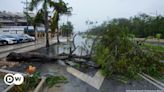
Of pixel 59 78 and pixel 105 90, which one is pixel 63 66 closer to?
pixel 59 78

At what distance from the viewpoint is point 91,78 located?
14602 mm

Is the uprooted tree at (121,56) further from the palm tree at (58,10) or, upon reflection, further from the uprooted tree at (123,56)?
the palm tree at (58,10)

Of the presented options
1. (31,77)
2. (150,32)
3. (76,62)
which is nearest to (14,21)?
(150,32)

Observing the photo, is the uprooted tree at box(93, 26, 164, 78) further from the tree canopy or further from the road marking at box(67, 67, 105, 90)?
the tree canopy

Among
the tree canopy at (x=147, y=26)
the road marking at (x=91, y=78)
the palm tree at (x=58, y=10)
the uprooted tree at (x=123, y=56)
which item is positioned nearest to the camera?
the road marking at (x=91, y=78)

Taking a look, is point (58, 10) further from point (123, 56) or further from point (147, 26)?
point (147, 26)

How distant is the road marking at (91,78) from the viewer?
1298cm

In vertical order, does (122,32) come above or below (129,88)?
above

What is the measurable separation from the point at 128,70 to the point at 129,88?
2940 millimetres

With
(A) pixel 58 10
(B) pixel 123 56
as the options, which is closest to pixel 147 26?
(A) pixel 58 10

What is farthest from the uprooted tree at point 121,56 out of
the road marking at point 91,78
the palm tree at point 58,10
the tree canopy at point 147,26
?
the tree canopy at point 147,26

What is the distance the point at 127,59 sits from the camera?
52.7 ft

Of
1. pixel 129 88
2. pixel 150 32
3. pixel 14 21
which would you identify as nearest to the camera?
pixel 129 88

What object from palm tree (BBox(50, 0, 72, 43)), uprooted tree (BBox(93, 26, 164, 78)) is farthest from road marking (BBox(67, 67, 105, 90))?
palm tree (BBox(50, 0, 72, 43))
